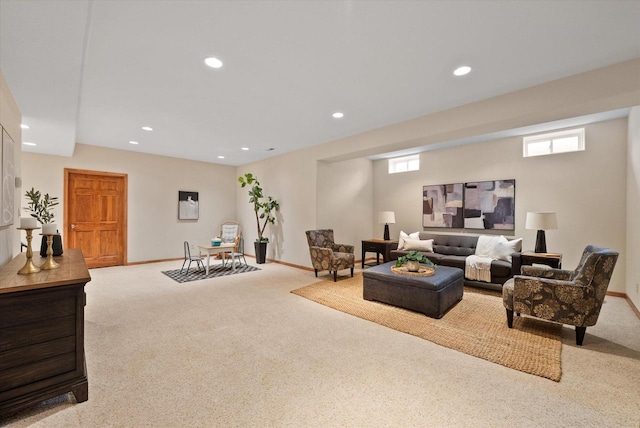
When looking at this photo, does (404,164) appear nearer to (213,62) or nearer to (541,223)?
(541,223)

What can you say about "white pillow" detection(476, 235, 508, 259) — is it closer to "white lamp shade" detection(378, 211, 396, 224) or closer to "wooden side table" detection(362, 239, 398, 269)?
"wooden side table" detection(362, 239, 398, 269)

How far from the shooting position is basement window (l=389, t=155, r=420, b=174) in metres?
6.71

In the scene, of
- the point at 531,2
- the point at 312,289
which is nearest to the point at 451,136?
the point at 531,2

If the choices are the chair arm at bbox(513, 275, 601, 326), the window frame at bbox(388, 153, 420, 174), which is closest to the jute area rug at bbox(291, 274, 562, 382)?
the chair arm at bbox(513, 275, 601, 326)

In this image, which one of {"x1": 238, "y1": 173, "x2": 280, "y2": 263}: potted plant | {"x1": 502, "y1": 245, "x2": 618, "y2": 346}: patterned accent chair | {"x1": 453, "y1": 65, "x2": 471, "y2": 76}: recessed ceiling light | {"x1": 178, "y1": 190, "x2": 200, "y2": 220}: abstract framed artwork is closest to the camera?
{"x1": 502, "y1": 245, "x2": 618, "y2": 346}: patterned accent chair

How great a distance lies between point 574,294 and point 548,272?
57 centimetres

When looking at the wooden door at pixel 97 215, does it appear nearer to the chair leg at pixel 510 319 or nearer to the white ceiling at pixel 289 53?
the white ceiling at pixel 289 53

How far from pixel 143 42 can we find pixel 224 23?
0.78 metres

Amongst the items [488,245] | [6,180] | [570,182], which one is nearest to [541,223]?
[488,245]

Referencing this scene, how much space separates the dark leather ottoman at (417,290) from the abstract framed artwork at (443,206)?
216 cm

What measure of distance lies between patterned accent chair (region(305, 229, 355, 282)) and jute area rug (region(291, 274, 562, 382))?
0.81 metres

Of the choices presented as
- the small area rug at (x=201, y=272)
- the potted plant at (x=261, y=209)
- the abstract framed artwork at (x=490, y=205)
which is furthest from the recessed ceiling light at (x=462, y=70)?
the small area rug at (x=201, y=272)

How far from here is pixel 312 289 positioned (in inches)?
181

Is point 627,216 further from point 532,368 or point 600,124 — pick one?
point 532,368
